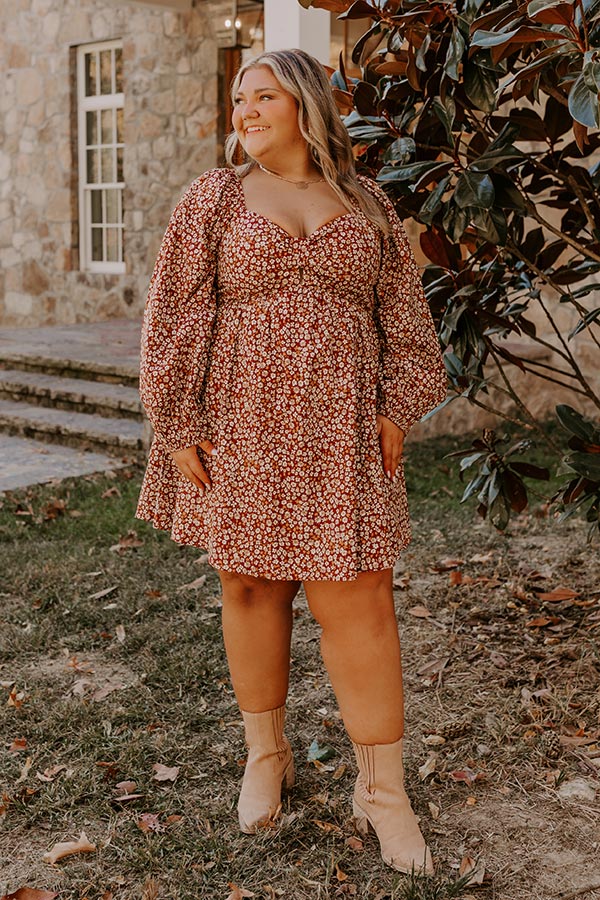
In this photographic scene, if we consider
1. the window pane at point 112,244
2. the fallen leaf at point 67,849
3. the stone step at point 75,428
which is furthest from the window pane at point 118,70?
the fallen leaf at point 67,849

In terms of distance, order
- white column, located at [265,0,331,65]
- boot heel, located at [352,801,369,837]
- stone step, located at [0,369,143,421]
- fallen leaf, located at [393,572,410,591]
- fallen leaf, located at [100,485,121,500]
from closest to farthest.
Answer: boot heel, located at [352,801,369,837] < fallen leaf, located at [393,572,410,591] < white column, located at [265,0,331,65] < fallen leaf, located at [100,485,121,500] < stone step, located at [0,369,143,421]

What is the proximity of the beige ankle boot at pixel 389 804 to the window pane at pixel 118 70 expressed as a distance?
930 cm

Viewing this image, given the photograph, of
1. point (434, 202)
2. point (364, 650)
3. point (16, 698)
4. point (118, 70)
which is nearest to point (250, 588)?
point (364, 650)

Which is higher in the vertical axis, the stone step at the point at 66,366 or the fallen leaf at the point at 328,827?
the stone step at the point at 66,366

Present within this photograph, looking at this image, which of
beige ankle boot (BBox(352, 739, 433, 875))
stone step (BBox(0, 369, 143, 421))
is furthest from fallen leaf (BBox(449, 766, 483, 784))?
stone step (BBox(0, 369, 143, 421))

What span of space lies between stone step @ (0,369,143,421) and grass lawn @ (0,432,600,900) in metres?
2.19

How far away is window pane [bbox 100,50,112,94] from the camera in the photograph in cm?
1038

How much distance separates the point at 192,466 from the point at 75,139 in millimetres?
9283

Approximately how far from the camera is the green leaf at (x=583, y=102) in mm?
1725

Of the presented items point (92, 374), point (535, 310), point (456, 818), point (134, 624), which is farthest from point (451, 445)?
point (456, 818)

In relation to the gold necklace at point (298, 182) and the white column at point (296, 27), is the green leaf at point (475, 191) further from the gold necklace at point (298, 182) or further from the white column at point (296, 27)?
the white column at point (296, 27)

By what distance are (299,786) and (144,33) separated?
348 inches

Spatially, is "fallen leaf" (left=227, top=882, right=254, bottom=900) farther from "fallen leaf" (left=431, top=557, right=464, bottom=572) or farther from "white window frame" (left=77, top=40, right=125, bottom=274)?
"white window frame" (left=77, top=40, right=125, bottom=274)

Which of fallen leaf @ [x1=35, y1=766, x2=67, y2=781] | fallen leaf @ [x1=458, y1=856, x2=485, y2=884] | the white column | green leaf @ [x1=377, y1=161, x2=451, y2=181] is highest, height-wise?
the white column
